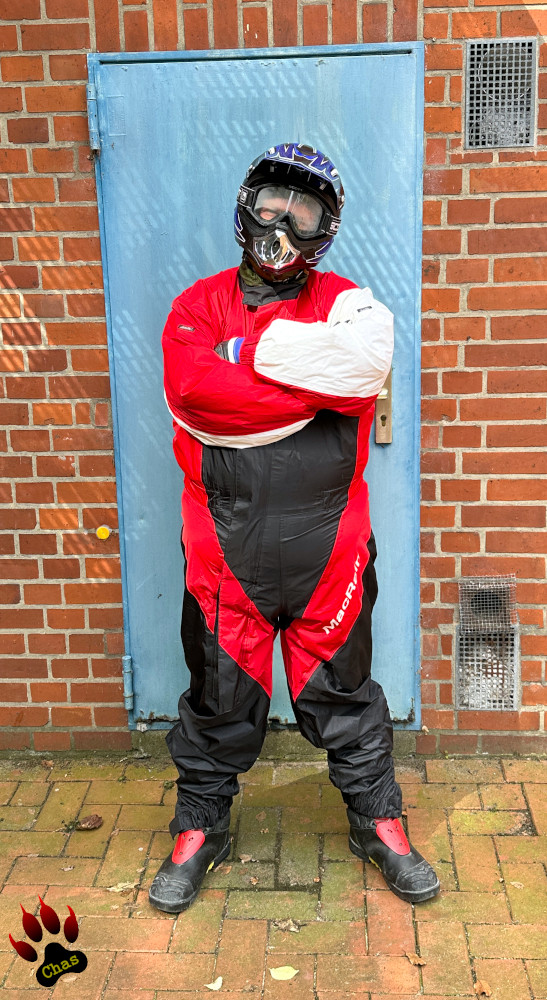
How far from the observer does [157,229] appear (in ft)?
11.0

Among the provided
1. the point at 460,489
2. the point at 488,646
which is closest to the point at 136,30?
the point at 460,489

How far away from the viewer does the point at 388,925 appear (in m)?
2.85

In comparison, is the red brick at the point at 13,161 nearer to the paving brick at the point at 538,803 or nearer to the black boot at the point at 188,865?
the black boot at the point at 188,865

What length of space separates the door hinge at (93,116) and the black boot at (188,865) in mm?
2330

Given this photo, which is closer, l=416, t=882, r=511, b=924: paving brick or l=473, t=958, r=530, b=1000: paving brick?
l=473, t=958, r=530, b=1000: paving brick

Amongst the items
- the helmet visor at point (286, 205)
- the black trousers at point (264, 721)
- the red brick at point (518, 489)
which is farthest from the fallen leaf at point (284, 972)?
the helmet visor at point (286, 205)

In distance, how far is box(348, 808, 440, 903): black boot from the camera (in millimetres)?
2936

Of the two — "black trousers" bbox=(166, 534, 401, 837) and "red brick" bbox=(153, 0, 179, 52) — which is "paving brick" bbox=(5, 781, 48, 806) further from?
"red brick" bbox=(153, 0, 179, 52)

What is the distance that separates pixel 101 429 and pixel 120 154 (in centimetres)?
97

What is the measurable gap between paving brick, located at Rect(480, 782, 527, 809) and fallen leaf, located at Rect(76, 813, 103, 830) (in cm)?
137

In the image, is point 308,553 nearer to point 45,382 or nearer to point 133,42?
point 45,382

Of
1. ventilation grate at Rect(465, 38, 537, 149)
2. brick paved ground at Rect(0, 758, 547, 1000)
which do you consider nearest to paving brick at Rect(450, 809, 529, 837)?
brick paved ground at Rect(0, 758, 547, 1000)

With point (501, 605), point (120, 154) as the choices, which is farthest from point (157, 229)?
point (501, 605)

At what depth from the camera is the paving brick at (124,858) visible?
311cm
